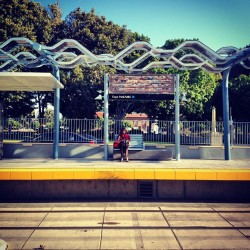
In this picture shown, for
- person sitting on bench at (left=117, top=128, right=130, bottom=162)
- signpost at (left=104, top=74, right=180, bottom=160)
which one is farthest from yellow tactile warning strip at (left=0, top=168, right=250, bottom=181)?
signpost at (left=104, top=74, right=180, bottom=160)

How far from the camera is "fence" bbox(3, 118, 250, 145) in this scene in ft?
42.0

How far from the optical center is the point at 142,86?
40.9ft

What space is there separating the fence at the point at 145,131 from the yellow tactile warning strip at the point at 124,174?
4.42 metres

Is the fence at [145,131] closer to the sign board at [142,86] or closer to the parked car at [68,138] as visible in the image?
the parked car at [68,138]

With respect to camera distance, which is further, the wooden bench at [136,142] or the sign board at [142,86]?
the sign board at [142,86]

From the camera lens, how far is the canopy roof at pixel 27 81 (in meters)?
9.45

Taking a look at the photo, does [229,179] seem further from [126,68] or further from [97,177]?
[126,68]

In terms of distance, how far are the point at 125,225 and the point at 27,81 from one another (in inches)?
299

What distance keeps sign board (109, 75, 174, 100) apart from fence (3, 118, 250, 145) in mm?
1418

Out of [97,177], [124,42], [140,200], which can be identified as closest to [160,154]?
[140,200]

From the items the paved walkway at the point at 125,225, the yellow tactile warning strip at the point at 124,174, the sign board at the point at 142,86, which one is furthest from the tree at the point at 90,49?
the paved walkway at the point at 125,225

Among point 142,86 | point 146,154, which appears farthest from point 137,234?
point 142,86

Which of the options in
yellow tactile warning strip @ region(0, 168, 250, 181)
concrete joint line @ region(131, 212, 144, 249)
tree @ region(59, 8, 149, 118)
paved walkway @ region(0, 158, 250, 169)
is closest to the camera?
concrete joint line @ region(131, 212, 144, 249)

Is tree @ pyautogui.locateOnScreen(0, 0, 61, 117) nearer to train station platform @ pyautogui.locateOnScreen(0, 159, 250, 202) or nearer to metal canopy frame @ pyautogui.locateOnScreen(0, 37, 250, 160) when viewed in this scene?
metal canopy frame @ pyautogui.locateOnScreen(0, 37, 250, 160)
